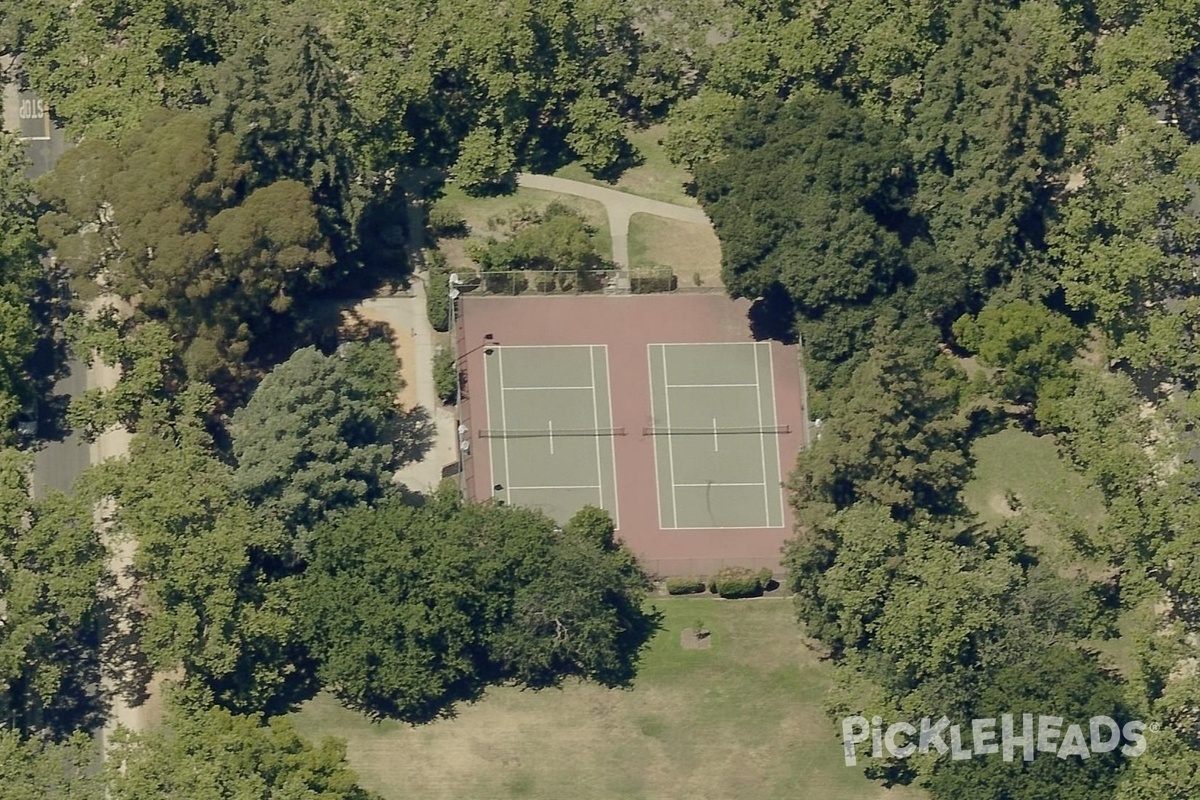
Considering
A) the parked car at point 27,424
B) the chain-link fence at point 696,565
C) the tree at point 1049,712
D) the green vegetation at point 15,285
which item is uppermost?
the green vegetation at point 15,285

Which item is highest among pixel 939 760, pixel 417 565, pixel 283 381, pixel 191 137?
pixel 191 137

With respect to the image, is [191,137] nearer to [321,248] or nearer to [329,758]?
[321,248]

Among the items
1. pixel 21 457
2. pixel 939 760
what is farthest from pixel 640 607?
pixel 21 457

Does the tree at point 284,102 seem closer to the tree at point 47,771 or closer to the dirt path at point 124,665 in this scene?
the dirt path at point 124,665

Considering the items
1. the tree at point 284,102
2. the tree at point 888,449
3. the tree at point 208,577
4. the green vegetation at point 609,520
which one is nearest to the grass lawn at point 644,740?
the green vegetation at point 609,520

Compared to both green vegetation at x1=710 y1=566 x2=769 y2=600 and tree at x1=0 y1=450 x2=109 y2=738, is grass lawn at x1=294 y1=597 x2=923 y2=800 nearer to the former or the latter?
green vegetation at x1=710 y1=566 x2=769 y2=600

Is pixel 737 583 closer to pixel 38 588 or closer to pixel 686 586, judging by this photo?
pixel 686 586

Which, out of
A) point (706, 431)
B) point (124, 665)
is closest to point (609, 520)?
point (706, 431)
